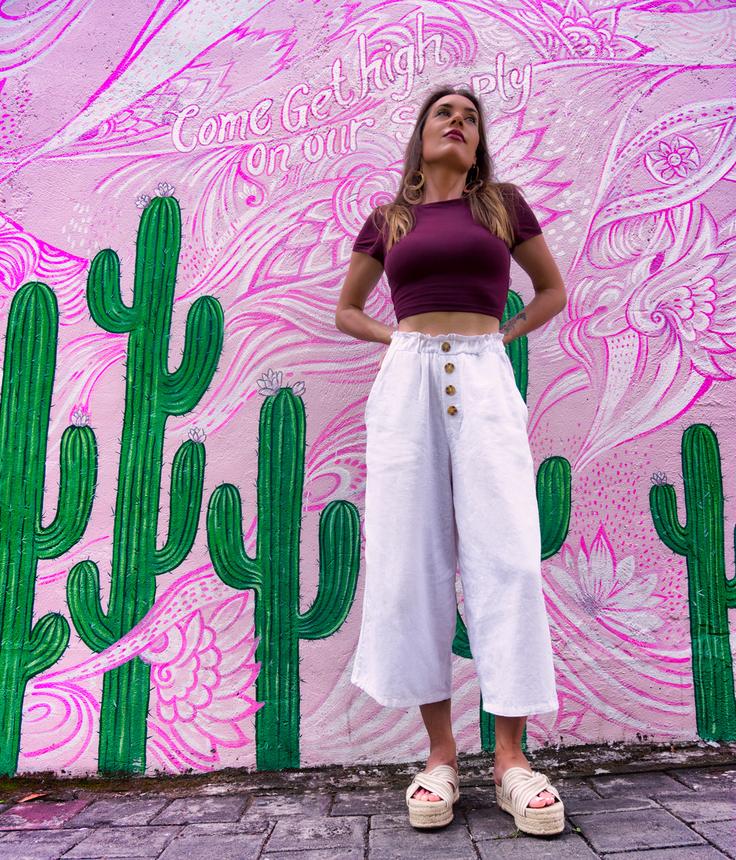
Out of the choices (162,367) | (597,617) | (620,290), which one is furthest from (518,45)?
(597,617)

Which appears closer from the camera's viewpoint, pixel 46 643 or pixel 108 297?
pixel 46 643

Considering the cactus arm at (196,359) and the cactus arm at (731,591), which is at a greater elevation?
the cactus arm at (196,359)

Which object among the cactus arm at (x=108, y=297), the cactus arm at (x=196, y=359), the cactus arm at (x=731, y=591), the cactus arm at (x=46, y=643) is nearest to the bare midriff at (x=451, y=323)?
the cactus arm at (x=196, y=359)

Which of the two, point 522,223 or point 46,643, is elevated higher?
point 522,223

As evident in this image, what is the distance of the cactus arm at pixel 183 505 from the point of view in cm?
233

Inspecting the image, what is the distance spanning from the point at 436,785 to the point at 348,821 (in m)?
0.25

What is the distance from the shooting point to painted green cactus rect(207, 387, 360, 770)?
88.8 inches

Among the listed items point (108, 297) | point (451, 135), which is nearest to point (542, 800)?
point (451, 135)

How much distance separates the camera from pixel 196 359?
243cm

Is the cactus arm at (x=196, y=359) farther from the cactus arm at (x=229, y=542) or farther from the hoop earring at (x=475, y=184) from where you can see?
the hoop earring at (x=475, y=184)

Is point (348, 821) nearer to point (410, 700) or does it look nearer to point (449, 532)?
point (410, 700)

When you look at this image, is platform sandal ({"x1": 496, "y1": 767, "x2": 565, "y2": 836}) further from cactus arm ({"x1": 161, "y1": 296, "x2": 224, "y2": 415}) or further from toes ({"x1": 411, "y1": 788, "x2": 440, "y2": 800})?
cactus arm ({"x1": 161, "y1": 296, "x2": 224, "y2": 415})

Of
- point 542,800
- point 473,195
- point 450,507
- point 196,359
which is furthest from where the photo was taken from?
point 196,359

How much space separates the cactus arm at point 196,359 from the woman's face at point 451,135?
0.91 m
